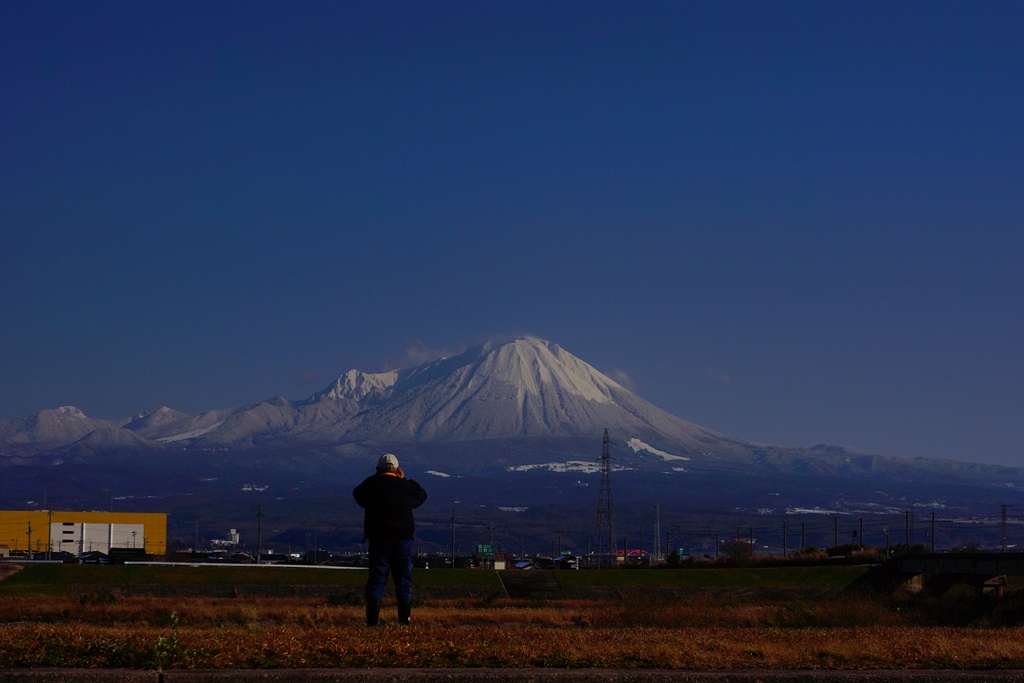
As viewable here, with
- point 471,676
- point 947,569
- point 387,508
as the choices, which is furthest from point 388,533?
point 947,569

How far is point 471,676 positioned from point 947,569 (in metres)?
36.9

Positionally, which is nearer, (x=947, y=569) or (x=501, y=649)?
(x=501, y=649)

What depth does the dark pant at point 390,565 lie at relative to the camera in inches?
546

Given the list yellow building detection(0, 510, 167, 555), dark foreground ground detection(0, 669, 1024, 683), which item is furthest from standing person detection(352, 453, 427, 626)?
yellow building detection(0, 510, 167, 555)

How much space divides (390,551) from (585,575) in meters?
Answer: 33.1

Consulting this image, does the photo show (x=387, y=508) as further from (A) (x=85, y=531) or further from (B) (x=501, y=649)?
(A) (x=85, y=531)

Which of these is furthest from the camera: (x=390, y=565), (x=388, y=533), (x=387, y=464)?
(x=387, y=464)

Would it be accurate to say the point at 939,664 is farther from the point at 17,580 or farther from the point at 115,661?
the point at 17,580

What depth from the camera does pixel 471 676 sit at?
9.02 m

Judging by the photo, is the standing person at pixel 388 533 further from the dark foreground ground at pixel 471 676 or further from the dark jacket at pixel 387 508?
the dark foreground ground at pixel 471 676

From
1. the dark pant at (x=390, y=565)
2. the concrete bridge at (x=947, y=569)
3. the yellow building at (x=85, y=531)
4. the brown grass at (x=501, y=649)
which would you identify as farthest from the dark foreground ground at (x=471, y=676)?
the yellow building at (x=85, y=531)

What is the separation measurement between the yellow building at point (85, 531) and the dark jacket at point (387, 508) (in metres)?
142

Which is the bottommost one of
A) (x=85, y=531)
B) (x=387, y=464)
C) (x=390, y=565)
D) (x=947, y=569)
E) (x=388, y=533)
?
(x=85, y=531)

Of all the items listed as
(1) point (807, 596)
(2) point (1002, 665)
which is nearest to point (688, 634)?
(2) point (1002, 665)
